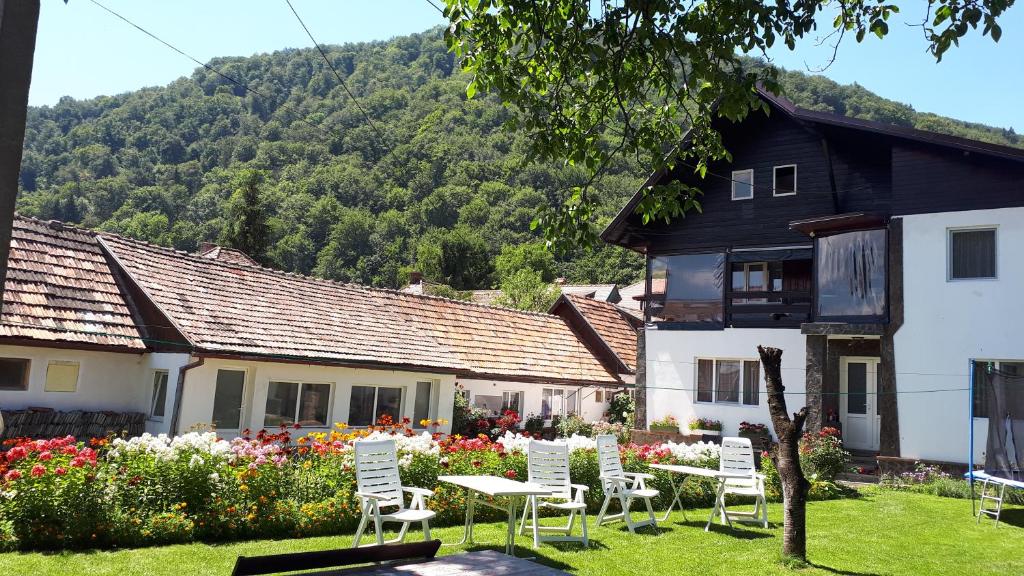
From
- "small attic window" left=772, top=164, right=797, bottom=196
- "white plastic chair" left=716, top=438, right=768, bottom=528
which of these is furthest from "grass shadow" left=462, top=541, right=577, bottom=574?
"small attic window" left=772, top=164, right=797, bottom=196

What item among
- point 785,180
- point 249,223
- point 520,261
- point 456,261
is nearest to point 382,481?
point 785,180

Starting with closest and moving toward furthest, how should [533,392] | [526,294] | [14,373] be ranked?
[14,373] → [533,392] → [526,294]

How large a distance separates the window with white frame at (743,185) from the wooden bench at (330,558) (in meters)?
18.8

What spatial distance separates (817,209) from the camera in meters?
21.3

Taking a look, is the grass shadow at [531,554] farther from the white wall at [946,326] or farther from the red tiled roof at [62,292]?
the white wall at [946,326]

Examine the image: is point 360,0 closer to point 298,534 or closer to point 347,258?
point 298,534

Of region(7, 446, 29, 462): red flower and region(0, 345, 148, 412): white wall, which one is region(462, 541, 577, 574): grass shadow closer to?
region(7, 446, 29, 462): red flower

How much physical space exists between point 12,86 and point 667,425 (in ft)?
69.5

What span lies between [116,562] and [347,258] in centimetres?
7796

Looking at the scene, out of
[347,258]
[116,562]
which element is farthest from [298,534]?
[347,258]

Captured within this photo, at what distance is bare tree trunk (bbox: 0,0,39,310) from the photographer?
2812 millimetres

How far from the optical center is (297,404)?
707 inches

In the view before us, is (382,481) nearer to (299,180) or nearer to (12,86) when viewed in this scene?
(12,86)

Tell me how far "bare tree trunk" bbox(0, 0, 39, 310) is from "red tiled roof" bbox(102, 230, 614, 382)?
13.6 metres
